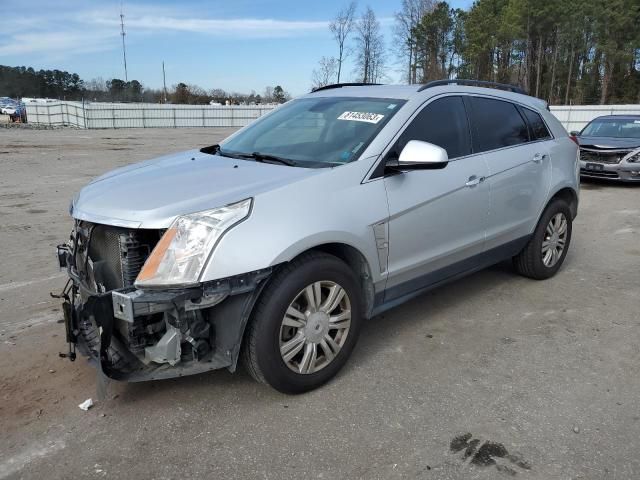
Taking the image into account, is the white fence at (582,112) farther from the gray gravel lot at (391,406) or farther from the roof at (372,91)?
the roof at (372,91)

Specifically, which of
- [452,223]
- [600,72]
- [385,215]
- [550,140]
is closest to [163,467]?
[385,215]

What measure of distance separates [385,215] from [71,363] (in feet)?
7.31

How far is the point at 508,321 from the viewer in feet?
14.3

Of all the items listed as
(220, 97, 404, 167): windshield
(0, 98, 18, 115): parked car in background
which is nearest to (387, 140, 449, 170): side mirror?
(220, 97, 404, 167): windshield

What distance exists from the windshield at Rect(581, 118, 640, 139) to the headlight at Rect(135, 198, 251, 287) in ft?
39.5

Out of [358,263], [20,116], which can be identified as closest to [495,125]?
[358,263]

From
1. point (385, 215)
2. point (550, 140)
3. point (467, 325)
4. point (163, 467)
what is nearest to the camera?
point (163, 467)

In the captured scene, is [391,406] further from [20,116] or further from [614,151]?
[20,116]

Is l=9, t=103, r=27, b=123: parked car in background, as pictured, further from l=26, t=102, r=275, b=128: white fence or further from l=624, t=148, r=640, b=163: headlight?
l=624, t=148, r=640, b=163: headlight

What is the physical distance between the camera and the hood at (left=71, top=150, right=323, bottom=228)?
282cm

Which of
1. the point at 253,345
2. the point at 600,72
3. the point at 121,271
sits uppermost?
the point at 600,72

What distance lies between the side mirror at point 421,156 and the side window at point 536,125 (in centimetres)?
195

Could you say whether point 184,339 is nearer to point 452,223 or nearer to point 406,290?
point 406,290

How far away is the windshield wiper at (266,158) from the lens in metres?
3.55
